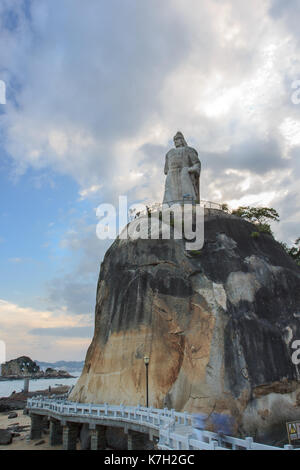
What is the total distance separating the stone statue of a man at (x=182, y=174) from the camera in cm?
3433

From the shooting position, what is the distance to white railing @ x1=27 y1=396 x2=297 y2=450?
1221 cm

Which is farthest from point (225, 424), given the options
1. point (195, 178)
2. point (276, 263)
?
point (195, 178)

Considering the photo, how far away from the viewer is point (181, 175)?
115ft

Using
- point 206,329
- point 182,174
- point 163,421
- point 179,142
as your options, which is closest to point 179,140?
point 179,142

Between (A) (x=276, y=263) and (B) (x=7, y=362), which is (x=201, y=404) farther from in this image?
(B) (x=7, y=362)

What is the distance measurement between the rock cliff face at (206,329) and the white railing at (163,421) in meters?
2.32

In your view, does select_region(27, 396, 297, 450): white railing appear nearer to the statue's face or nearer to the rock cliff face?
the rock cliff face

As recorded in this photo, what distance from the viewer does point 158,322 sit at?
24.8 m

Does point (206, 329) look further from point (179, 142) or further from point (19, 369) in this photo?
point (19, 369)

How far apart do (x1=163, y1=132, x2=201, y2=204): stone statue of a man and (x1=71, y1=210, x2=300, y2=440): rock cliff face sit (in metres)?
5.51

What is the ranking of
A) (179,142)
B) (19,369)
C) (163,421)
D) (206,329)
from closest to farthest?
1. (163,421)
2. (206,329)
3. (179,142)
4. (19,369)

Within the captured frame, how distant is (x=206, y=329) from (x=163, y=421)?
7.00 metres

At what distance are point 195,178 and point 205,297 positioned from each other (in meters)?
15.1

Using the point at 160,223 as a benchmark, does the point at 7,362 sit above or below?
below
